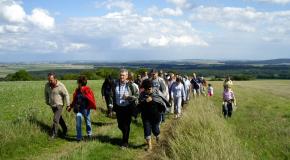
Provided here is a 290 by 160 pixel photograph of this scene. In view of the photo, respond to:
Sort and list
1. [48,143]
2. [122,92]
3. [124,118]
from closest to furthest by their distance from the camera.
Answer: [122,92] < [124,118] < [48,143]

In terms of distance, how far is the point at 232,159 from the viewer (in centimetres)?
748

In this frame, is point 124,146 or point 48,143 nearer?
point 124,146

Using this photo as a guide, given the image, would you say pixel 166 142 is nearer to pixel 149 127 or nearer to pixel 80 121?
pixel 149 127

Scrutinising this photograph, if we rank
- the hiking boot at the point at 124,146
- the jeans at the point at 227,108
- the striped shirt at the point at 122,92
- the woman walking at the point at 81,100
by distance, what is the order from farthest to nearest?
the jeans at the point at 227,108 → the woman walking at the point at 81,100 → the striped shirt at the point at 122,92 → the hiking boot at the point at 124,146

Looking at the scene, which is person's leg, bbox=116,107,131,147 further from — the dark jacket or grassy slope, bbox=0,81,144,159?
the dark jacket

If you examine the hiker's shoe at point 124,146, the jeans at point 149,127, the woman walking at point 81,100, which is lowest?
the hiker's shoe at point 124,146

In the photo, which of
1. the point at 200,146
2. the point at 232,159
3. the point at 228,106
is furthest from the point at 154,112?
the point at 228,106

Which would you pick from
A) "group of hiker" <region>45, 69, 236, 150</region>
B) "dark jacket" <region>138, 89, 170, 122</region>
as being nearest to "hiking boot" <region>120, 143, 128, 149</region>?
"group of hiker" <region>45, 69, 236, 150</region>

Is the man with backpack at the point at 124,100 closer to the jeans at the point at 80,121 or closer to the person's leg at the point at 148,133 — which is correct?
the person's leg at the point at 148,133

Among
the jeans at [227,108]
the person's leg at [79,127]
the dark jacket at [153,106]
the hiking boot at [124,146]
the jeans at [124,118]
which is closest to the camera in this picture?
the dark jacket at [153,106]

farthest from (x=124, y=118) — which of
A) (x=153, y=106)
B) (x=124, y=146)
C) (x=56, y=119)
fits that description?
(x=56, y=119)

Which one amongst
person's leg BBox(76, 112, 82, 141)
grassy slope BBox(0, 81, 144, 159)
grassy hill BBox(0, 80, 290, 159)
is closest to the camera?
grassy hill BBox(0, 80, 290, 159)

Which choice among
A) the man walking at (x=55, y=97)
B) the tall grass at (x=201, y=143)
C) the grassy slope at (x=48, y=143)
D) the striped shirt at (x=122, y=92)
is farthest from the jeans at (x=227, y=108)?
the man walking at (x=55, y=97)

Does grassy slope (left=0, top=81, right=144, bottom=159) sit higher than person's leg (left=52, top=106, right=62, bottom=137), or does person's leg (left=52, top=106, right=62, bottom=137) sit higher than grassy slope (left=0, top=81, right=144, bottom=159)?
person's leg (left=52, top=106, right=62, bottom=137)
